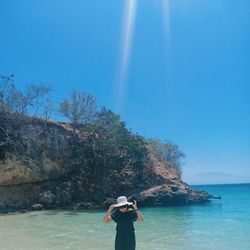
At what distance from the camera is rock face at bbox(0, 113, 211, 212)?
29656mm

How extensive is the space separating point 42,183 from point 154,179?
11879 mm

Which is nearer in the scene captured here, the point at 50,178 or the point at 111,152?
the point at 50,178

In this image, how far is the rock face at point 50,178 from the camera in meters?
29.7

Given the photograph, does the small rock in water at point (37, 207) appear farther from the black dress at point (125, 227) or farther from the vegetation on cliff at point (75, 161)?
the black dress at point (125, 227)

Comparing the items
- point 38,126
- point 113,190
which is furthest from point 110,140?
point 38,126

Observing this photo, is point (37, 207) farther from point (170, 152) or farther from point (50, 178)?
point (170, 152)

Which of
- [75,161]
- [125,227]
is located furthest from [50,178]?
[125,227]

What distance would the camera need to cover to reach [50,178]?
32.2 m

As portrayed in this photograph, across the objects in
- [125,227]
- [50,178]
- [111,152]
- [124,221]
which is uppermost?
[111,152]

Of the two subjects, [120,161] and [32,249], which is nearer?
[32,249]

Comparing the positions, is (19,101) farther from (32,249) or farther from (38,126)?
(32,249)

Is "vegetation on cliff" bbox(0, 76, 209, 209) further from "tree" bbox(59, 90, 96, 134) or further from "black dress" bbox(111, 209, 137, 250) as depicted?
"black dress" bbox(111, 209, 137, 250)

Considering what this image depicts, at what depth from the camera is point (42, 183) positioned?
105 feet

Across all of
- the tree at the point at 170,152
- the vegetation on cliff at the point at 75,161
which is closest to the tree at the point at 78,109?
the vegetation on cliff at the point at 75,161
